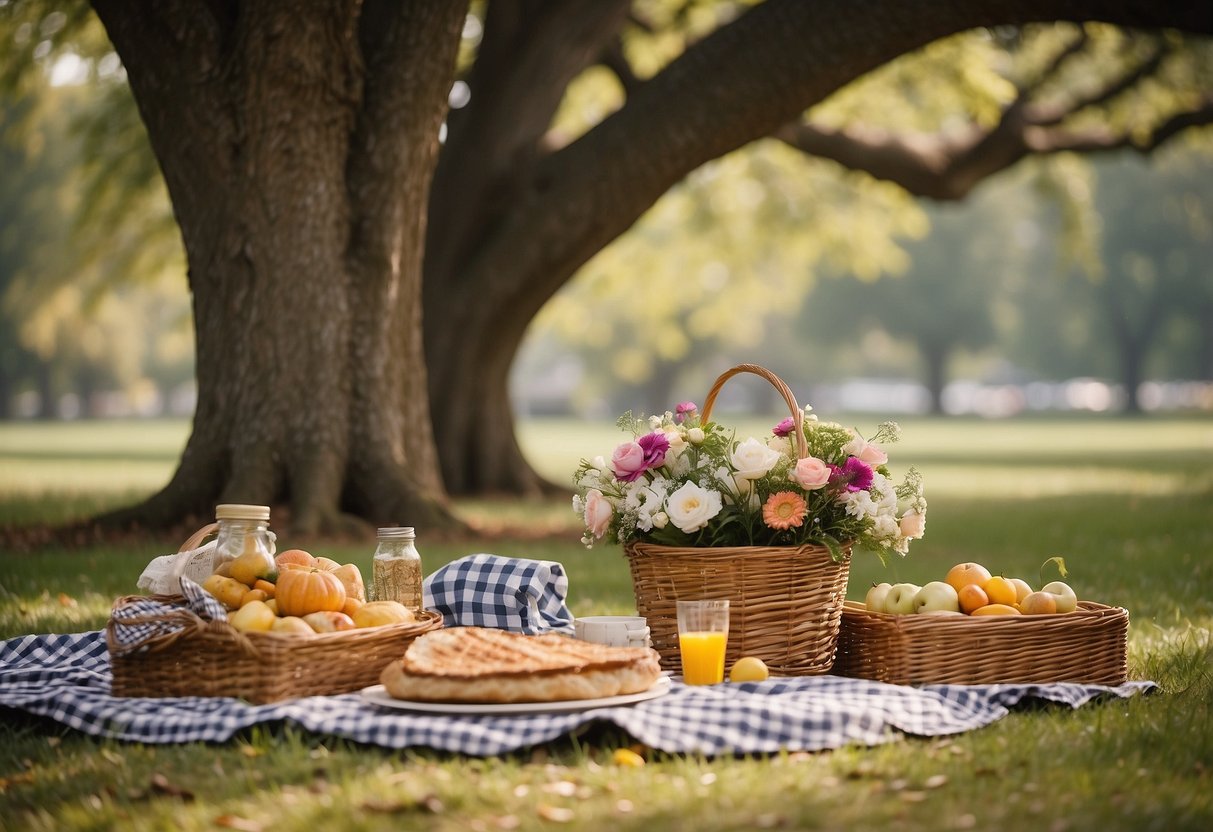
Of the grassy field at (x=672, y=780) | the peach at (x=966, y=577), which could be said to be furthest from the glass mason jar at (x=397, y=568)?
the peach at (x=966, y=577)

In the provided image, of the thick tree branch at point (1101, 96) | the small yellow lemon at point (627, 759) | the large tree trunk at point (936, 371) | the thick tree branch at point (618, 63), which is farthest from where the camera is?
the large tree trunk at point (936, 371)

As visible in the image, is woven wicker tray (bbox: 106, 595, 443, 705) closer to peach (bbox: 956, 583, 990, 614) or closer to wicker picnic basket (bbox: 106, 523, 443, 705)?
wicker picnic basket (bbox: 106, 523, 443, 705)

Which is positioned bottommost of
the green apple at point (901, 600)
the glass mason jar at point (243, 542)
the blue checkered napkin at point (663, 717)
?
the blue checkered napkin at point (663, 717)

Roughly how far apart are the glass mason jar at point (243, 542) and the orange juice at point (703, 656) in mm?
1466

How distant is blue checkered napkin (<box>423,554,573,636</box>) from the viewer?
19.0ft

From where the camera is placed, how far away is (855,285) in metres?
62.7

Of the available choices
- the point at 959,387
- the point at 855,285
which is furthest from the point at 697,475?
the point at 959,387

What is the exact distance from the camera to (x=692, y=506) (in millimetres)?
4930

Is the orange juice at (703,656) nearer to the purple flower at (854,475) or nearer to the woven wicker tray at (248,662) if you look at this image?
the purple flower at (854,475)

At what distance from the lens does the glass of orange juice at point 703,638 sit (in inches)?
184

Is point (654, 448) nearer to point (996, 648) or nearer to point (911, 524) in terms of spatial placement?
point (911, 524)

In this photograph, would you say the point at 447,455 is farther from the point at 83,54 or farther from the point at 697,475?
the point at 697,475

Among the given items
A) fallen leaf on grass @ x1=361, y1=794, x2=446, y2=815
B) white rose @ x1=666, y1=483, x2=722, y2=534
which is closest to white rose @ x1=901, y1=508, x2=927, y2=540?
white rose @ x1=666, y1=483, x2=722, y2=534

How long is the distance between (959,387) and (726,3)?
9673cm
